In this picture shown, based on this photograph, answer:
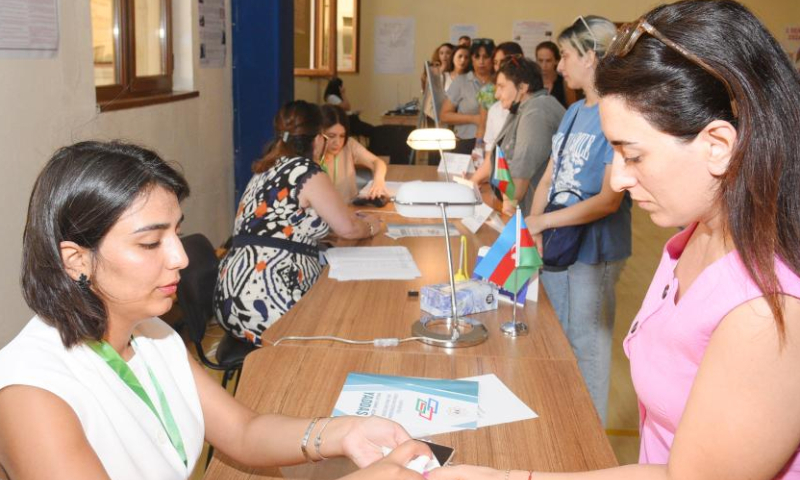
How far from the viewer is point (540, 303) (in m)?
2.39

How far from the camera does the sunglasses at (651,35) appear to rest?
1.00 m

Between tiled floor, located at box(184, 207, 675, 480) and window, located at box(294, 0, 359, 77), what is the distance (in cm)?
365

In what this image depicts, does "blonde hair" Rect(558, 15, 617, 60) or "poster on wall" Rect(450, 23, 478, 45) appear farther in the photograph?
"poster on wall" Rect(450, 23, 478, 45)

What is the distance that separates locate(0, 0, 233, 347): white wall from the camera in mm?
2627

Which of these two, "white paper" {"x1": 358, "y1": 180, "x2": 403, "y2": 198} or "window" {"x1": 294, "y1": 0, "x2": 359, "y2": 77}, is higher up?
"window" {"x1": 294, "y1": 0, "x2": 359, "y2": 77}

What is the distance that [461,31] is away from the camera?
9.63 metres

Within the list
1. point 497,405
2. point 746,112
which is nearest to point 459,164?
point 497,405

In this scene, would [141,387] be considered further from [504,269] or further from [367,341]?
[504,269]

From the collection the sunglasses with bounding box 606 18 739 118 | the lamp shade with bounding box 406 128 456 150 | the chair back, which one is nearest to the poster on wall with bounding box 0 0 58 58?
the chair back

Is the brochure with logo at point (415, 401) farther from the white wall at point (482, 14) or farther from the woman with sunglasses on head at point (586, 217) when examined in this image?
the white wall at point (482, 14)

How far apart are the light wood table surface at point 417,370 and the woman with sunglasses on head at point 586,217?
439mm

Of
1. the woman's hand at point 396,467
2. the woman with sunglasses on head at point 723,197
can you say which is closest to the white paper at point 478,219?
the woman's hand at point 396,467

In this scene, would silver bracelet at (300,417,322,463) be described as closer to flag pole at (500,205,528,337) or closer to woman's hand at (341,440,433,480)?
woman's hand at (341,440,433,480)

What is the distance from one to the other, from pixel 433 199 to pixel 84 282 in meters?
0.89
